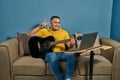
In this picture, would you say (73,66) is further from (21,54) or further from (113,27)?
(113,27)

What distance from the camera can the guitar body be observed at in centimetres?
290

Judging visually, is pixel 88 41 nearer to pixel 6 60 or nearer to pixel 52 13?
pixel 6 60

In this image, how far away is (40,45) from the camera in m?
2.89

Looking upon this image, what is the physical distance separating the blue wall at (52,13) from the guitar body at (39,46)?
2.38 feet

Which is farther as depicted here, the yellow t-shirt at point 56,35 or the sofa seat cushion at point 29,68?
the yellow t-shirt at point 56,35

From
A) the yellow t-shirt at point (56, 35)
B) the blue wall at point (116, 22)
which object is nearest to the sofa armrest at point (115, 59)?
the blue wall at point (116, 22)

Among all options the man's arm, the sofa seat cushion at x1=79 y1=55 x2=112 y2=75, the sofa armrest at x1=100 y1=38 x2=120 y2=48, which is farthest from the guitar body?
the sofa armrest at x1=100 y1=38 x2=120 y2=48

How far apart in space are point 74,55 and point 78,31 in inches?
38.6

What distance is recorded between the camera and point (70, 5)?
356 cm

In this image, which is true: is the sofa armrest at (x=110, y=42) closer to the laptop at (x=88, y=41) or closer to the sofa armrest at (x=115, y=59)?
the sofa armrest at (x=115, y=59)

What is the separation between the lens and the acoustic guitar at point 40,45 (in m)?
2.90

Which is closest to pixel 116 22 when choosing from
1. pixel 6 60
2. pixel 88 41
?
pixel 88 41

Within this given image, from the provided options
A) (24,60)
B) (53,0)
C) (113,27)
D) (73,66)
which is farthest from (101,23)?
(24,60)

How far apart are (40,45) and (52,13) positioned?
0.88 meters
